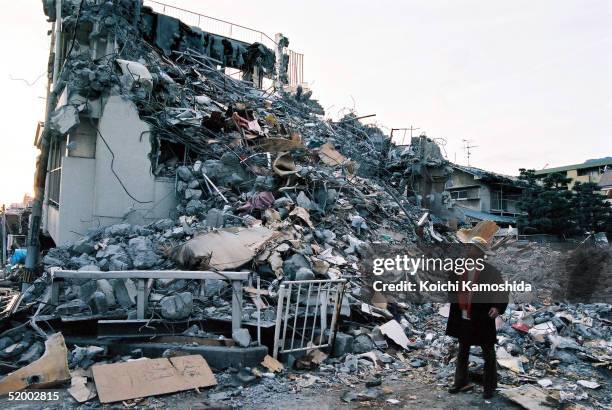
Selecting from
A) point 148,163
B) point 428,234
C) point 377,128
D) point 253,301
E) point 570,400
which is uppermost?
point 377,128

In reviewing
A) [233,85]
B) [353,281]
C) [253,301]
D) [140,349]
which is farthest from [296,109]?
[140,349]

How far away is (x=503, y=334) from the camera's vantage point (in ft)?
19.7

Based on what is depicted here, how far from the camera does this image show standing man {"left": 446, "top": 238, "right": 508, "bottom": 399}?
4137 mm

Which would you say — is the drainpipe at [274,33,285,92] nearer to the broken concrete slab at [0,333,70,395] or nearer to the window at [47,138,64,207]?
the window at [47,138,64,207]

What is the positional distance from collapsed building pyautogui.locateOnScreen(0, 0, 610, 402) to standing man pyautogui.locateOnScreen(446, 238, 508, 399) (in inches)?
34.3

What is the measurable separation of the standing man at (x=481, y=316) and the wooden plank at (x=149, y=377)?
2535 millimetres

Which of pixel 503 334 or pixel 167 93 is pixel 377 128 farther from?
pixel 503 334

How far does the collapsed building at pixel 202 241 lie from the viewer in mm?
4844

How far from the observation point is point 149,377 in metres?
4.15

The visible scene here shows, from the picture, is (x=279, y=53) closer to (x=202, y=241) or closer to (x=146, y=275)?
(x=202, y=241)

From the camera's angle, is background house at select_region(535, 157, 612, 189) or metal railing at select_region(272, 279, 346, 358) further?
background house at select_region(535, 157, 612, 189)

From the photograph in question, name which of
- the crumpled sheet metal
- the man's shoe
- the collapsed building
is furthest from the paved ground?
the crumpled sheet metal

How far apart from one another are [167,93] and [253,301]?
6.38 meters

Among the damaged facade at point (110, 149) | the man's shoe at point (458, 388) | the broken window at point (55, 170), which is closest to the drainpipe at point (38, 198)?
the damaged facade at point (110, 149)
